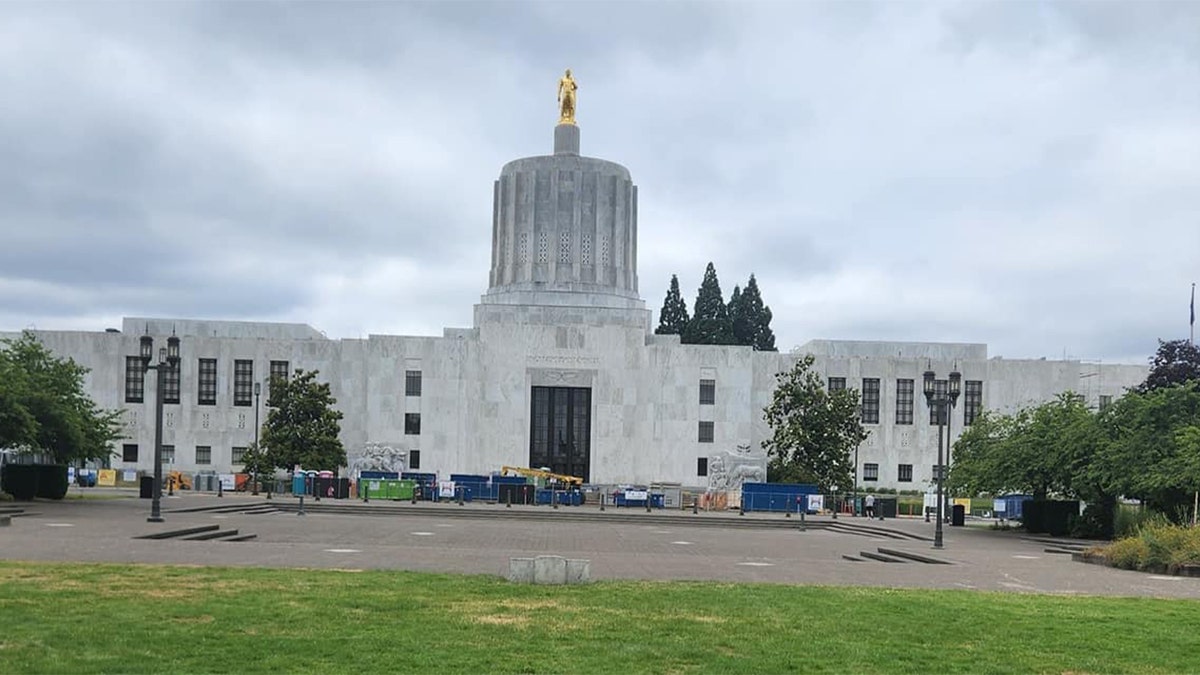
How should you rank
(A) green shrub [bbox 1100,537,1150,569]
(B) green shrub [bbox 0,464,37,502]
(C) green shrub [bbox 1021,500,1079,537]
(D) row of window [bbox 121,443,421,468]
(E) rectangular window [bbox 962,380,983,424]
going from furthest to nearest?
(E) rectangular window [bbox 962,380,983,424] < (D) row of window [bbox 121,443,421,468] < (B) green shrub [bbox 0,464,37,502] < (C) green shrub [bbox 1021,500,1079,537] < (A) green shrub [bbox 1100,537,1150,569]

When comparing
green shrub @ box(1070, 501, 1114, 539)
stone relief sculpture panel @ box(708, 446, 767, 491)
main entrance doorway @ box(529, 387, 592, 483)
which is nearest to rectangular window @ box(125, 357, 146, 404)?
main entrance doorway @ box(529, 387, 592, 483)

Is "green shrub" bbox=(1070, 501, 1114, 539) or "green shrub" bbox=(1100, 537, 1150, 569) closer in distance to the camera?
"green shrub" bbox=(1100, 537, 1150, 569)

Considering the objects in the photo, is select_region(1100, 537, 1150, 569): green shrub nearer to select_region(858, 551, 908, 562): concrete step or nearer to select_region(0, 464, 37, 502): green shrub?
select_region(858, 551, 908, 562): concrete step

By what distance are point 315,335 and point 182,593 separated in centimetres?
6590

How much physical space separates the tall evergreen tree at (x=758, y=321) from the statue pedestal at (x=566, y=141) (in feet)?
74.4

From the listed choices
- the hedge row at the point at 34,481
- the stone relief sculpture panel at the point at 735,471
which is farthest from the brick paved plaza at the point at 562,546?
the stone relief sculpture panel at the point at 735,471

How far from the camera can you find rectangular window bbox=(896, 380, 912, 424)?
69750mm

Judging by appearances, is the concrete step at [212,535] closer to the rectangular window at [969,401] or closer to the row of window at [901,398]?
the row of window at [901,398]

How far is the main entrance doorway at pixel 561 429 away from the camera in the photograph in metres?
67.2

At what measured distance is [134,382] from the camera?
226 feet

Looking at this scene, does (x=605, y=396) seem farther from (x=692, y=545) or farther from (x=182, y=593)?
(x=182, y=593)

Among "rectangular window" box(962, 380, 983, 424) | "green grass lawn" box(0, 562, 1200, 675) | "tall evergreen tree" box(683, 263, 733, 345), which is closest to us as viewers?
"green grass lawn" box(0, 562, 1200, 675)

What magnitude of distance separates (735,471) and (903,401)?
16.8 metres

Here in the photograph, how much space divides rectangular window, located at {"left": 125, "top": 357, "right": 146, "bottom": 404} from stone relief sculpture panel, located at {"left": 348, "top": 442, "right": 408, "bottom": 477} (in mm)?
14435
